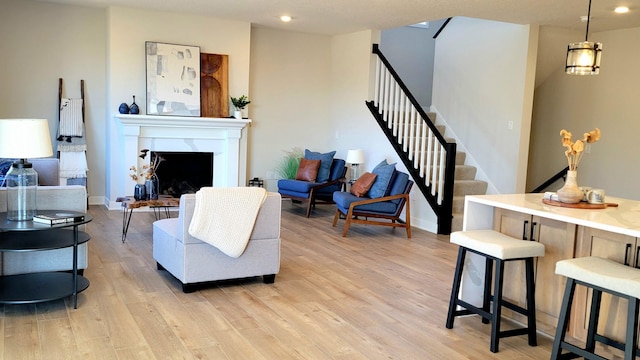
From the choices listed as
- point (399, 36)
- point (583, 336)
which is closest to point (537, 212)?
point (583, 336)

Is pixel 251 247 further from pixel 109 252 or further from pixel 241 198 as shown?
pixel 109 252

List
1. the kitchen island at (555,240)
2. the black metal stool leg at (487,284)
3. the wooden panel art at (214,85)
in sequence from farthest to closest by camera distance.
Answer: the wooden panel art at (214,85), the black metal stool leg at (487,284), the kitchen island at (555,240)

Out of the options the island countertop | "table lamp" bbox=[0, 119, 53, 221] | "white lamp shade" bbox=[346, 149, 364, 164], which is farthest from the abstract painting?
the island countertop

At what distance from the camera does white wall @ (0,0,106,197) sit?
733 centimetres

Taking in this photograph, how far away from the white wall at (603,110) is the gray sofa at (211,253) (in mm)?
4872

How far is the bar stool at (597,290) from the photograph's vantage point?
2701 mm

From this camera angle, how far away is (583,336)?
3.27 metres

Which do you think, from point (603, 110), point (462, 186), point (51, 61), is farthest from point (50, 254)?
point (603, 110)

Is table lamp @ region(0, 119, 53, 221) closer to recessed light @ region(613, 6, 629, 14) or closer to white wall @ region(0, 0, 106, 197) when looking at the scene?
white wall @ region(0, 0, 106, 197)

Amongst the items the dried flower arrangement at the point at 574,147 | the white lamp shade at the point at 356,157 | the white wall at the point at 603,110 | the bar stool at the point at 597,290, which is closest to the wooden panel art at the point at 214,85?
the white lamp shade at the point at 356,157

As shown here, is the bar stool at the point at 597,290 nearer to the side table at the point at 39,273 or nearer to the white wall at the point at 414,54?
the side table at the point at 39,273

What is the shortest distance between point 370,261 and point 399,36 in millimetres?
4998

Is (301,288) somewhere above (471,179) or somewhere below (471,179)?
below

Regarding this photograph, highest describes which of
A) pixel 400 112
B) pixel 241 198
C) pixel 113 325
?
pixel 400 112
